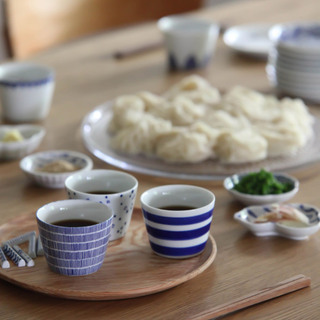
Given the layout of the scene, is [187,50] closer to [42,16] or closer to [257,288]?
[42,16]

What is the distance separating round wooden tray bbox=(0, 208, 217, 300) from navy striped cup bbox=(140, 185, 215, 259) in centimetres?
2

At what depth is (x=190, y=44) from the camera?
1.99 metres

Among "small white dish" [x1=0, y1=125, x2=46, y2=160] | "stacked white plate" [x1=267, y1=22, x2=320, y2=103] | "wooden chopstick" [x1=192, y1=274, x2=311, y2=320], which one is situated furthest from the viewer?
"stacked white plate" [x1=267, y1=22, x2=320, y2=103]

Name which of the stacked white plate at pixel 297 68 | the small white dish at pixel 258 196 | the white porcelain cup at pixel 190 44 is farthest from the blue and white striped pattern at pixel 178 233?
the white porcelain cup at pixel 190 44

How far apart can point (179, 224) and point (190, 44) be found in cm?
111

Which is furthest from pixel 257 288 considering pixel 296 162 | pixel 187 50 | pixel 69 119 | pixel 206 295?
pixel 187 50

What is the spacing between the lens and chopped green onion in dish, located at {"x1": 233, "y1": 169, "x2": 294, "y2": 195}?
47.6 inches

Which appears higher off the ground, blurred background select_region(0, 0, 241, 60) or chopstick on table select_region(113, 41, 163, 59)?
blurred background select_region(0, 0, 241, 60)

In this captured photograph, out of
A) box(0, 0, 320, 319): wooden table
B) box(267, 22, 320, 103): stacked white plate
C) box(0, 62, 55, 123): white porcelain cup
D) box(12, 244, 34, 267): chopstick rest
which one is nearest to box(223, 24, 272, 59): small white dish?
box(0, 0, 320, 319): wooden table

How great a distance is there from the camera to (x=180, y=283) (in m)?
0.94

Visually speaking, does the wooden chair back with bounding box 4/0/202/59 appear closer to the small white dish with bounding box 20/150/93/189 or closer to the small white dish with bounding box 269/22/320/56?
the small white dish with bounding box 269/22/320/56

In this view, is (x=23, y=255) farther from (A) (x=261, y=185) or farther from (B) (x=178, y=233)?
(A) (x=261, y=185)

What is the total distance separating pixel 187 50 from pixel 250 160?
71 centimetres

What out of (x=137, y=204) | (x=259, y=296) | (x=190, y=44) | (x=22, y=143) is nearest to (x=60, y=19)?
(x=190, y=44)
